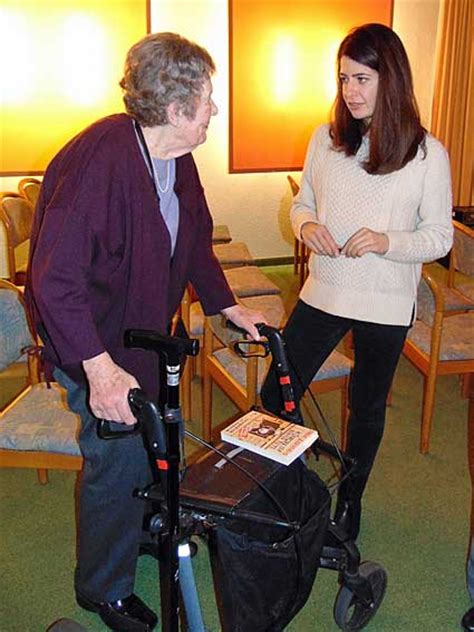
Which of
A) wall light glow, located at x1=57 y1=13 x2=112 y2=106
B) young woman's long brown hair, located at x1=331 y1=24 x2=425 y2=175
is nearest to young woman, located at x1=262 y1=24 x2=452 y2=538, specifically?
young woman's long brown hair, located at x1=331 y1=24 x2=425 y2=175

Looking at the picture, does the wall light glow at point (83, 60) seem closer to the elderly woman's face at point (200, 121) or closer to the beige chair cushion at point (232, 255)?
the beige chair cushion at point (232, 255)

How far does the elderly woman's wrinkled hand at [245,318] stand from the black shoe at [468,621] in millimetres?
919

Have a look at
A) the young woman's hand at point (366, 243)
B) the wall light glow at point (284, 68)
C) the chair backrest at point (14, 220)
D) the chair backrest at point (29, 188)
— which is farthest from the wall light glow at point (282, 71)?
the young woman's hand at point (366, 243)

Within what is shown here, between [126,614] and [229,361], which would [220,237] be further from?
[126,614]

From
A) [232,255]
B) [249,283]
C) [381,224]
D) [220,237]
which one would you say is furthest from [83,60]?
[381,224]

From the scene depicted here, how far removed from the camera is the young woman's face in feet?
6.07

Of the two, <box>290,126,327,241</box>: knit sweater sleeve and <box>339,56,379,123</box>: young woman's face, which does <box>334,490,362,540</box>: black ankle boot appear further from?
<box>339,56,379,123</box>: young woman's face

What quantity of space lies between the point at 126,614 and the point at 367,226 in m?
1.18

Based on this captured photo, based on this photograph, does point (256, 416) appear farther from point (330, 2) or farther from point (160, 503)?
point (330, 2)

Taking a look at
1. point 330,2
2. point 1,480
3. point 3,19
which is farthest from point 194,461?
point 330,2

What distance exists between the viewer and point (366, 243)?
1.83 m

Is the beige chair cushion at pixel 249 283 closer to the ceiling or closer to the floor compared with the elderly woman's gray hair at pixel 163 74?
closer to the floor

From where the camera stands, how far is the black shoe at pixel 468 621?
1.89 metres

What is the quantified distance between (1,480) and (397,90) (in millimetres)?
1825
